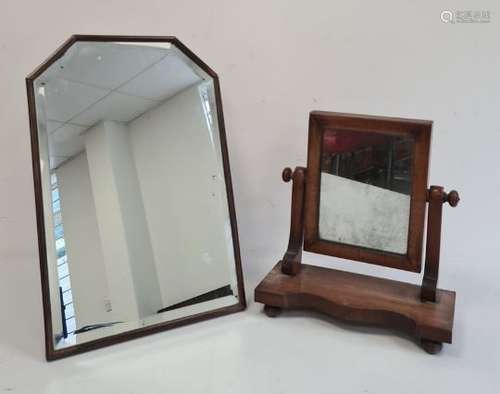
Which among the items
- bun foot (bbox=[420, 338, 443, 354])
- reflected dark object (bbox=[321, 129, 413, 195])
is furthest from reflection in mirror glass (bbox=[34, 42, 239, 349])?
bun foot (bbox=[420, 338, 443, 354])

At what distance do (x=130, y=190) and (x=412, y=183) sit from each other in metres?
0.48

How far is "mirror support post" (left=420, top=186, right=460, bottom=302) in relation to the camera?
2.65 feet

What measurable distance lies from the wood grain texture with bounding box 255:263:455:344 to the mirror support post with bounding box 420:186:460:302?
0.02 metres

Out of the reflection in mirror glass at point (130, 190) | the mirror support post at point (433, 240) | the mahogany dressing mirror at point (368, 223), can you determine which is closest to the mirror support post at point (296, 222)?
the mahogany dressing mirror at point (368, 223)

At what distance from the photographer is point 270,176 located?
44.5 inches

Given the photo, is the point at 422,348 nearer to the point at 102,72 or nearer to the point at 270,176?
the point at 270,176

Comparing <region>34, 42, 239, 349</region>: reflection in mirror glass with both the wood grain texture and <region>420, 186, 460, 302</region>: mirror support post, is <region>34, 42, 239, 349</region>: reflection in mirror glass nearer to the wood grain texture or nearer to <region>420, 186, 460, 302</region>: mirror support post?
the wood grain texture

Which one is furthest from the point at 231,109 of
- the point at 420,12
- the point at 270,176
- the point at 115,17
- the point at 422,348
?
the point at 422,348

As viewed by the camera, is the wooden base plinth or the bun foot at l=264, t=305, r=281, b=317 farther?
the bun foot at l=264, t=305, r=281, b=317

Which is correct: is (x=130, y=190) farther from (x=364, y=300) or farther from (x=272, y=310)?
(x=364, y=300)

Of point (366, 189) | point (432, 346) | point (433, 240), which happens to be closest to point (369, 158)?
point (366, 189)

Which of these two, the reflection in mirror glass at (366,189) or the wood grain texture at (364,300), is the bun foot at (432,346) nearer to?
the wood grain texture at (364,300)

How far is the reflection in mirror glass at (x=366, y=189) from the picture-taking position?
2.71 ft

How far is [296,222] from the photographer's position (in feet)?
3.01
